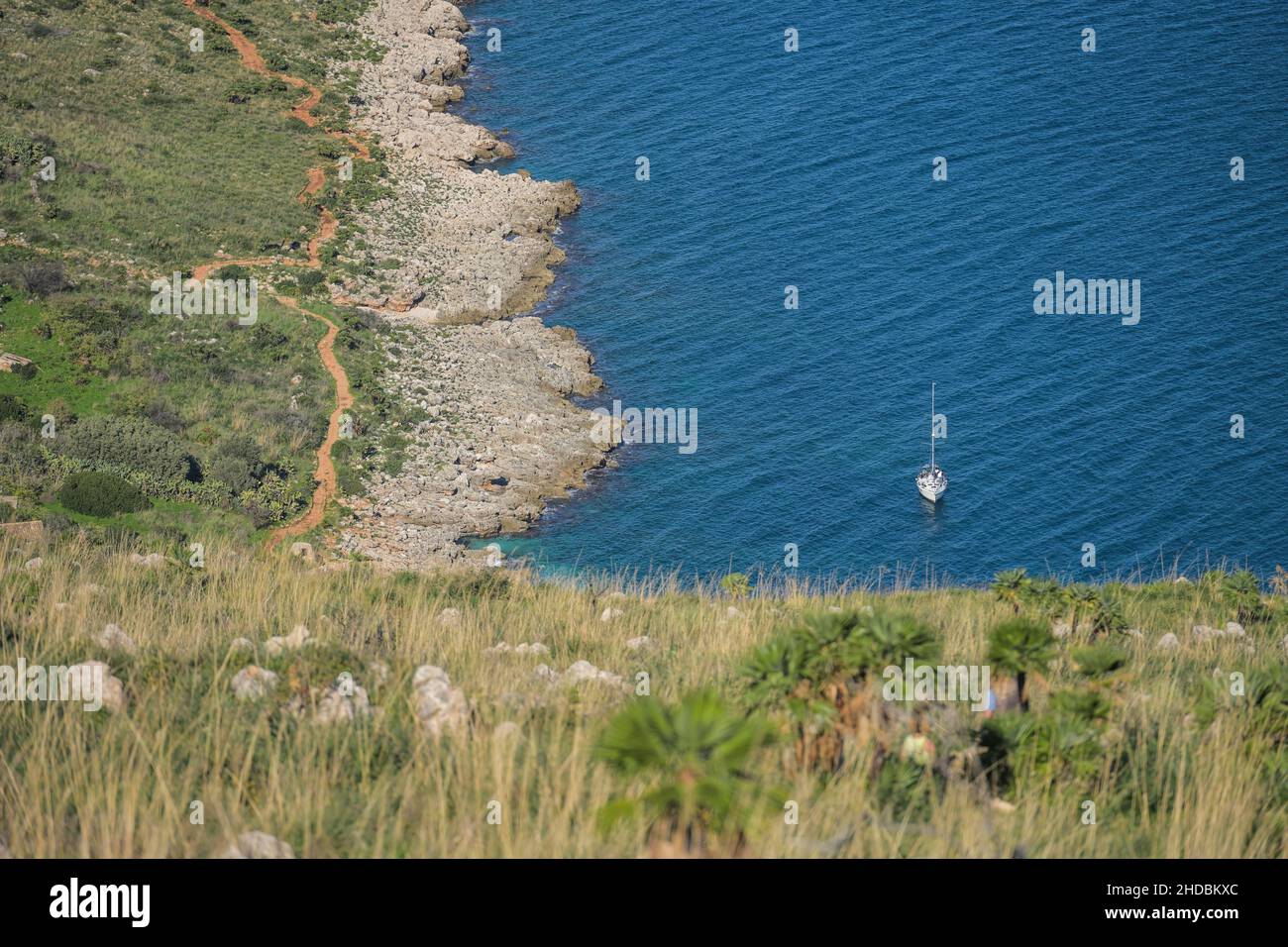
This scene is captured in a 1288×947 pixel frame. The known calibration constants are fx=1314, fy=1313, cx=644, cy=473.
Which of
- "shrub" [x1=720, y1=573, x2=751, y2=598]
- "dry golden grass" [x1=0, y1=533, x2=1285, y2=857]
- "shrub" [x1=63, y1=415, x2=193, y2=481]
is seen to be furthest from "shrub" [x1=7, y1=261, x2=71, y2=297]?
"dry golden grass" [x1=0, y1=533, x2=1285, y2=857]

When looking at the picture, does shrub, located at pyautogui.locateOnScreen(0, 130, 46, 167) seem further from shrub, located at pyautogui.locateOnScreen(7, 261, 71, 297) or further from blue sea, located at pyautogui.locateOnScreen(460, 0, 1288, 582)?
blue sea, located at pyautogui.locateOnScreen(460, 0, 1288, 582)

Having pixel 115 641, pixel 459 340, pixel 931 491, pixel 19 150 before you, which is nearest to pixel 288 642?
pixel 115 641

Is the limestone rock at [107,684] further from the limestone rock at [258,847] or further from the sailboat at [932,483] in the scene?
the sailboat at [932,483]

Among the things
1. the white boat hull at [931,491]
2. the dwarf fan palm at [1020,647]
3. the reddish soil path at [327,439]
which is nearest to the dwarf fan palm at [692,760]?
the dwarf fan palm at [1020,647]

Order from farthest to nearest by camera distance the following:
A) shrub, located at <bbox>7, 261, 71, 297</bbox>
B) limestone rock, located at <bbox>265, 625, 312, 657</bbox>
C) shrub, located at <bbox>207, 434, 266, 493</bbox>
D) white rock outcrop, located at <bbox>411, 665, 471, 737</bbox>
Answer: shrub, located at <bbox>7, 261, 71, 297</bbox> < shrub, located at <bbox>207, 434, 266, 493</bbox> < limestone rock, located at <bbox>265, 625, 312, 657</bbox> < white rock outcrop, located at <bbox>411, 665, 471, 737</bbox>

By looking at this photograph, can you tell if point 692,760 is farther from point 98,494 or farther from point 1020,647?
point 98,494

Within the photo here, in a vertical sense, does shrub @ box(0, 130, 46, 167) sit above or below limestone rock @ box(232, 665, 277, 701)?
above

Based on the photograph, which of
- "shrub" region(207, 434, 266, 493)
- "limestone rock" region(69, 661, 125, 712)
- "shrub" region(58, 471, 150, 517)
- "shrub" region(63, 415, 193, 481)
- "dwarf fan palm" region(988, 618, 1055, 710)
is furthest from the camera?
"shrub" region(207, 434, 266, 493)
